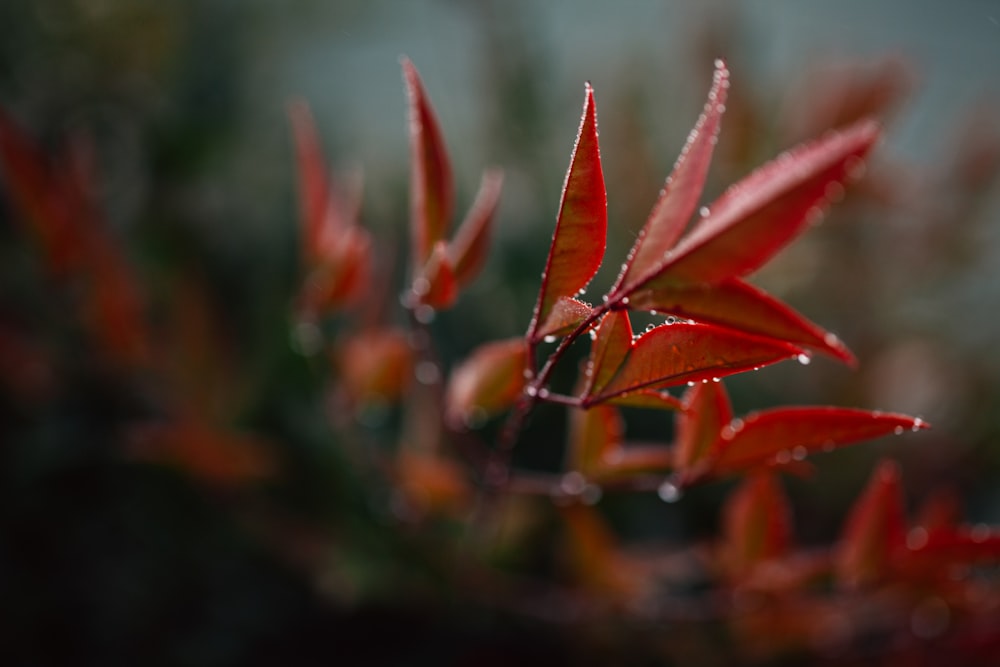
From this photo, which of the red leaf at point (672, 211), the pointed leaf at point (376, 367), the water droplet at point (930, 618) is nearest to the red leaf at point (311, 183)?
the pointed leaf at point (376, 367)

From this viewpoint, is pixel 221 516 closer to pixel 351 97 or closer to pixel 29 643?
pixel 29 643

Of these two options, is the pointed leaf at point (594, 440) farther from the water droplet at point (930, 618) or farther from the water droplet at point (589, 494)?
the water droplet at point (930, 618)

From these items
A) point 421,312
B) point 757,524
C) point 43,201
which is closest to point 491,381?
point 421,312

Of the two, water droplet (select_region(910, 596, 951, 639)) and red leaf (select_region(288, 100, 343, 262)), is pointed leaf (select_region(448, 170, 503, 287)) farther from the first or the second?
water droplet (select_region(910, 596, 951, 639))

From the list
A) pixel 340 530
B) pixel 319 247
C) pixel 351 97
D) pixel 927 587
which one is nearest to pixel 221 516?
pixel 340 530

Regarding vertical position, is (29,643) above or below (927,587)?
below

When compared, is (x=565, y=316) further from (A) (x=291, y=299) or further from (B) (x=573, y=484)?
(A) (x=291, y=299)
